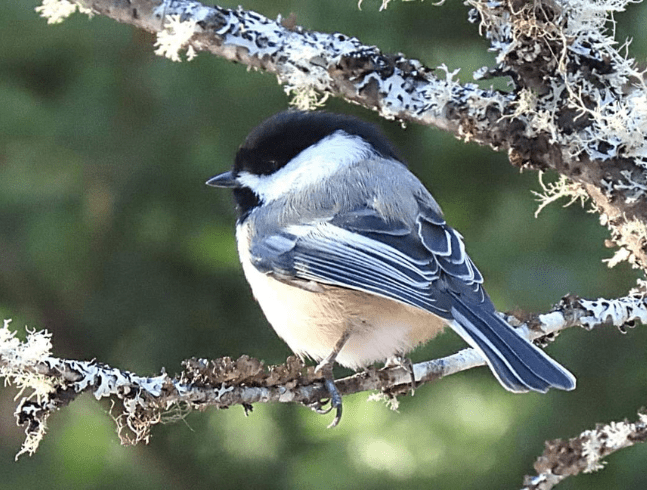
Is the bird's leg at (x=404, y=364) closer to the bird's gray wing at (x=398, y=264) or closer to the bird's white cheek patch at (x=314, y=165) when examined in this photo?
the bird's gray wing at (x=398, y=264)

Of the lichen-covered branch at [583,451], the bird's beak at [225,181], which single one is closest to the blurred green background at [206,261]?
the bird's beak at [225,181]

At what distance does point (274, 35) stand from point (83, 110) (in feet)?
2.93

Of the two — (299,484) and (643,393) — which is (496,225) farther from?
(299,484)

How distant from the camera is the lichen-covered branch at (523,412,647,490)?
934mm

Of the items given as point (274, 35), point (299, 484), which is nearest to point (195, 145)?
point (299, 484)

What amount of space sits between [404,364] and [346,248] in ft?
0.54

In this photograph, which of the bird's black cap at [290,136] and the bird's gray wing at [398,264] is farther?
the bird's black cap at [290,136]

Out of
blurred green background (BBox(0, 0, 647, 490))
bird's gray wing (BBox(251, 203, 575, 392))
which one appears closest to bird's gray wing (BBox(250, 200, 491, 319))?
bird's gray wing (BBox(251, 203, 575, 392))

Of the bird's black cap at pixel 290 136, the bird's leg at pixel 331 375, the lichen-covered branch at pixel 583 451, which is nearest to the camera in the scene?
the lichen-covered branch at pixel 583 451

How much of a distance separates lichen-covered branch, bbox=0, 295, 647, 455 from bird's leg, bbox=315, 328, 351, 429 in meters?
0.01

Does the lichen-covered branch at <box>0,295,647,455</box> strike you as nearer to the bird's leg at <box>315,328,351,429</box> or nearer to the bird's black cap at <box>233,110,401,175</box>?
the bird's leg at <box>315,328,351,429</box>

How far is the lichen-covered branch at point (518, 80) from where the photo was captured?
0.98 meters

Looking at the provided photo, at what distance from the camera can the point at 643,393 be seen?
5.76ft

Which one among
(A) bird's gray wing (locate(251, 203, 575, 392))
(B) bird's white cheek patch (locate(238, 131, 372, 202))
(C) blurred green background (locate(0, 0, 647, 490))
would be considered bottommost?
(C) blurred green background (locate(0, 0, 647, 490))
